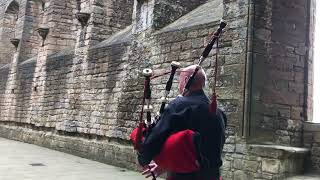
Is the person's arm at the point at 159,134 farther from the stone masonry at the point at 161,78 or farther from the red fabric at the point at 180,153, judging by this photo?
the stone masonry at the point at 161,78

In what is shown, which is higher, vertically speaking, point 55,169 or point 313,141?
point 313,141

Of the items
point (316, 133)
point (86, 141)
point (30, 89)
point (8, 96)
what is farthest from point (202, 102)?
point (8, 96)

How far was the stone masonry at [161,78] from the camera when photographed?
244 inches

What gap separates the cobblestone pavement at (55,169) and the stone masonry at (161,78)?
0.59m

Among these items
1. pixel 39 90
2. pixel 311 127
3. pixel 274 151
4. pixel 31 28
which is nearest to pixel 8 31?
pixel 31 28

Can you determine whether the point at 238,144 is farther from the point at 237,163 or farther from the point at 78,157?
the point at 78,157

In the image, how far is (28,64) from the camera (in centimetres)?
1544

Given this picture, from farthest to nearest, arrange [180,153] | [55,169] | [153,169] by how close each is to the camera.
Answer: [55,169] < [153,169] < [180,153]

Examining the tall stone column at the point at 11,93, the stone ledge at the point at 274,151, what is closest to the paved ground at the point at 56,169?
the stone ledge at the point at 274,151

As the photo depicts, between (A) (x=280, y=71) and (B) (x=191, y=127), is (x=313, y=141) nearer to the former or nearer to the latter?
(A) (x=280, y=71)

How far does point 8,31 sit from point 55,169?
13.2 metres

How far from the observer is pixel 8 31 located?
63.7 feet

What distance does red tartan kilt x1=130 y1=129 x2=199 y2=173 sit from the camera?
2.53 meters

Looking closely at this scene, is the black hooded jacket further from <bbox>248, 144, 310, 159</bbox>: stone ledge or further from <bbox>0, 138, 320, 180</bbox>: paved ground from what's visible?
<bbox>0, 138, 320, 180</bbox>: paved ground
